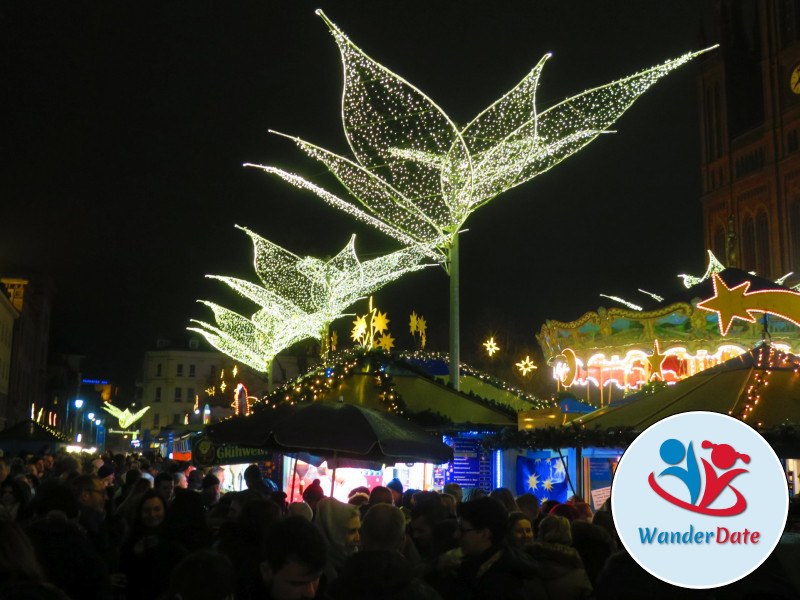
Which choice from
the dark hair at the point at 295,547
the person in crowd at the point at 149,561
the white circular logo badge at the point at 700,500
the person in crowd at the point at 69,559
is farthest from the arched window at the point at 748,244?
the white circular logo badge at the point at 700,500

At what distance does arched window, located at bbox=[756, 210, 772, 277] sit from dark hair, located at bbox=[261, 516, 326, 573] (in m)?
74.0

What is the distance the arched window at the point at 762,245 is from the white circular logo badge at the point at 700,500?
245 feet

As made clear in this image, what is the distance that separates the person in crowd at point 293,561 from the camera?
385cm

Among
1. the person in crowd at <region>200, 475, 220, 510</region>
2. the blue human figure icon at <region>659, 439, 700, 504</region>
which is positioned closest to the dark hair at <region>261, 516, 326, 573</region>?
the blue human figure icon at <region>659, 439, 700, 504</region>

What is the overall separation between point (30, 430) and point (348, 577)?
2748 cm

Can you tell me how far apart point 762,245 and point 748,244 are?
1771mm

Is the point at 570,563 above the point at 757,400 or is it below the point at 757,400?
below

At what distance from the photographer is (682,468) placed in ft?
8.51

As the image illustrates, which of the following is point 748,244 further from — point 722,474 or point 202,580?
point 722,474

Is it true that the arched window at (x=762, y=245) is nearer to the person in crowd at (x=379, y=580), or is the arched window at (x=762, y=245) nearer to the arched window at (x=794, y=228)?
the arched window at (x=794, y=228)

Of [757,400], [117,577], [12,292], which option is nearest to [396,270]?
[757,400]

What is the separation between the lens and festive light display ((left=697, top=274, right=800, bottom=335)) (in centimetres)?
1638

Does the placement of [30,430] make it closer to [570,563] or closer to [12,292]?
[570,563]

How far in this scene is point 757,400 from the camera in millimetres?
11109
